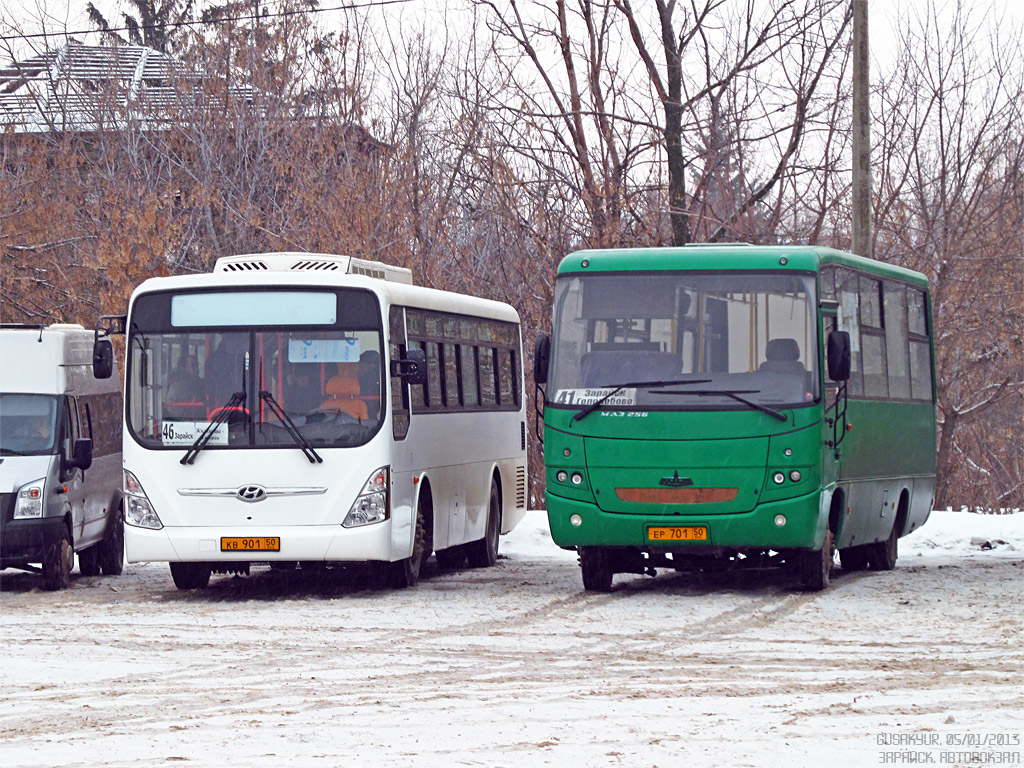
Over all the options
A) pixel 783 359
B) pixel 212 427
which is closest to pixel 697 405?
pixel 783 359

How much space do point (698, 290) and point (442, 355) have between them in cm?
349

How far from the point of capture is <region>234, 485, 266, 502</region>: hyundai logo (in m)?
15.6

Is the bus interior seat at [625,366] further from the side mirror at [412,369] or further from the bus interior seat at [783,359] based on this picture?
the side mirror at [412,369]

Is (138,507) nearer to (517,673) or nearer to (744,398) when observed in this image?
(744,398)

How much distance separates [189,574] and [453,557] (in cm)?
389

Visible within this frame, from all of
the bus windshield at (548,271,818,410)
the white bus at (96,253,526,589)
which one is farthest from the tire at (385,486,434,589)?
the bus windshield at (548,271,818,410)

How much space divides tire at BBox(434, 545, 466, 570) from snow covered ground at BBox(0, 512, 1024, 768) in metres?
1.67

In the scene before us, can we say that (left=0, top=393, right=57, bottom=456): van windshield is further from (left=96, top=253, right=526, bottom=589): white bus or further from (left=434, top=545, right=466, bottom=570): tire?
(left=434, top=545, right=466, bottom=570): tire

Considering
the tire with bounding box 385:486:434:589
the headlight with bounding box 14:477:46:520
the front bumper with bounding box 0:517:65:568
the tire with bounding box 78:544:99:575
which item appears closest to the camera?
the front bumper with bounding box 0:517:65:568

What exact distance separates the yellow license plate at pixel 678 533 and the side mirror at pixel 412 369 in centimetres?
244

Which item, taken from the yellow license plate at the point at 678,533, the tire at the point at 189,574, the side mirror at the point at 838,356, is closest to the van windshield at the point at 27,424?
the tire at the point at 189,574

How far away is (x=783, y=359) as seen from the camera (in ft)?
50.4

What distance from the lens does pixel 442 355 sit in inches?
715
